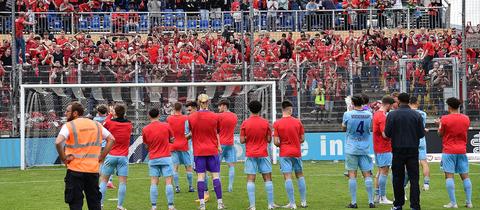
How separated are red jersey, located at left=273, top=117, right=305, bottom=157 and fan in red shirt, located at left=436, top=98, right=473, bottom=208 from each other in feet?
9.22

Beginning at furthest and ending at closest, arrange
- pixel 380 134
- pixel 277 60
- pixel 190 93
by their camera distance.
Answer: pixel 277 60 → pixel 190 93 → pixel 380 134

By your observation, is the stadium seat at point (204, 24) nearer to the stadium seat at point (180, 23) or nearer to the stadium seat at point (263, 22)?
the stadium seat at point (180, 23)

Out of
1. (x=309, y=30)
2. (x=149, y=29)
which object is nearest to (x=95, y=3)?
(x=149, y=29)

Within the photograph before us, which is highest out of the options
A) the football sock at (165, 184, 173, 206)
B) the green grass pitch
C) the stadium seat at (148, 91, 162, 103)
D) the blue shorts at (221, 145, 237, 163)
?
the stadium seat at (148, 91, 162, 103)

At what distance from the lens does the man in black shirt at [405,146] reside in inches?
687

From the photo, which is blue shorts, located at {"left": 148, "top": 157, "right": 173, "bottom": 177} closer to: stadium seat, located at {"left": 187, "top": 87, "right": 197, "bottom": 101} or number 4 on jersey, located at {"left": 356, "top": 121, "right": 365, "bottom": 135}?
number 4 on jersey, located at {"left": 356, "top": 121, "right": 365, "bottom": 135}

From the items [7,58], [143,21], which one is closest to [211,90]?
[7,58]

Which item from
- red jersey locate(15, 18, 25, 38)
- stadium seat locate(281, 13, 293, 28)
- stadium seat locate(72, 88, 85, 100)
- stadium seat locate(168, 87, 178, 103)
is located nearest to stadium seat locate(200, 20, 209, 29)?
stadium seat locate(281, 13, 293, 28)

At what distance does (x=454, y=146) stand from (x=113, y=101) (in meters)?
14.2

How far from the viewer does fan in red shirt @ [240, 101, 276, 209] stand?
18.7 meters

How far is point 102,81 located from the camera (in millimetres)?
30812

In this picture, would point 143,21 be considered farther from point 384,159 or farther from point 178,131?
point 384,159

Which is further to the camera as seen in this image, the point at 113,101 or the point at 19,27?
the point at 19,27

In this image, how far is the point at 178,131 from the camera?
21.5 metres
